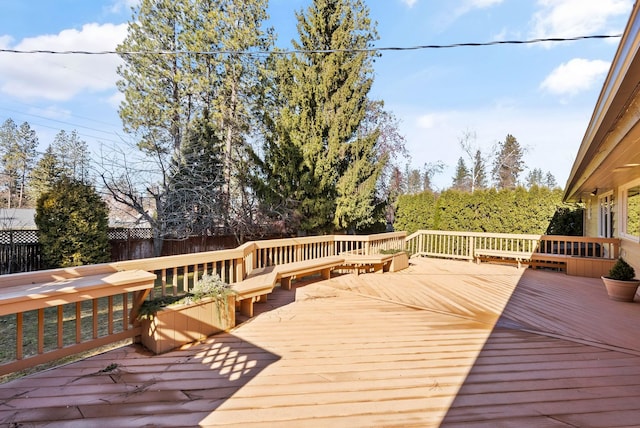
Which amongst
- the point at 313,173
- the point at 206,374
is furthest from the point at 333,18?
the point at 206,374

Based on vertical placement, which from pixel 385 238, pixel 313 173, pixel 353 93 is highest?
pixel 353 93

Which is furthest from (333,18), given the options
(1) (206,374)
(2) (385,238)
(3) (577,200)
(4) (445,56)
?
(1) (206,374)

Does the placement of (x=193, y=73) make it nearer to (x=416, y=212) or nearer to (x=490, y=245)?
(x=416, y=212)

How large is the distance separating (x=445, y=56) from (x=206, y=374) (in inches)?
328

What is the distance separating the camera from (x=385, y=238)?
24.7ft

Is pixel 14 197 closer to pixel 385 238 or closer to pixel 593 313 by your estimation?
pixel 385 238

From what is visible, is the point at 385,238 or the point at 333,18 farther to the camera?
the point at 333,18

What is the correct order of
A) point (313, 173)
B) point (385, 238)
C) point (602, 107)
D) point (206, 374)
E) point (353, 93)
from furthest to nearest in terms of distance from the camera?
point (353, 93) < point (313, 173) < point (385, 238) < point (602, 107) < point (206, 374)

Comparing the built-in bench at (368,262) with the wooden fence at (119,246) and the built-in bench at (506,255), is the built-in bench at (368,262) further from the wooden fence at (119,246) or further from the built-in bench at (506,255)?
the wooden fence at (119,246)

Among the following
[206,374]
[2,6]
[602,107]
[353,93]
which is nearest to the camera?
[206,374]

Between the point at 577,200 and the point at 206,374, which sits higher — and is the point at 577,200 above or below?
above

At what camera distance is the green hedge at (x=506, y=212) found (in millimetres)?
9805

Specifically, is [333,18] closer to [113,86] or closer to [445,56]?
[445,56]

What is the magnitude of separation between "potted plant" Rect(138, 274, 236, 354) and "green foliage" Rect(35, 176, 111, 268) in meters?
6.03
